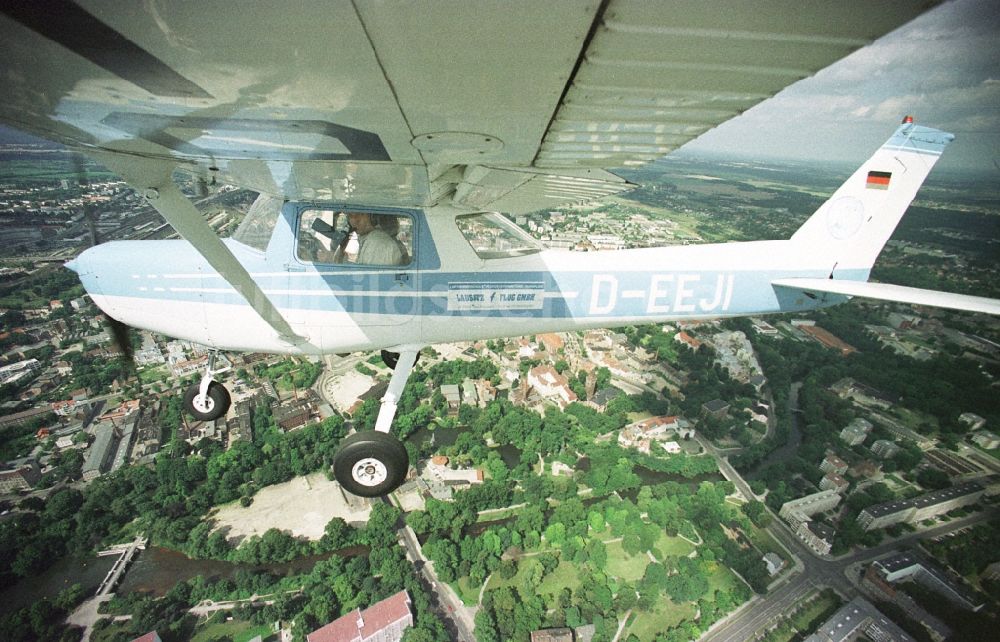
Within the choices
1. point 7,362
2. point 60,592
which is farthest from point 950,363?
point 7,362

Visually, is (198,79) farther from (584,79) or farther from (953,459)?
(953,459)

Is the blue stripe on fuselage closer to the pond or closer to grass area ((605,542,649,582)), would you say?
grass area ((605,542,649,582))

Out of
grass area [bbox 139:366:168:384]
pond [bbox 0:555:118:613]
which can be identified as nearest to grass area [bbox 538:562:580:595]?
pond [bbox 0:555:118:613]

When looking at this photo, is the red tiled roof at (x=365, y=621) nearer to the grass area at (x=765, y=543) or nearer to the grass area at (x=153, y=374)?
the grass area at (x=765, y=543)

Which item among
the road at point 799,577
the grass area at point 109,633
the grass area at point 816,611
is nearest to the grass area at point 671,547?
the road at point 799,577

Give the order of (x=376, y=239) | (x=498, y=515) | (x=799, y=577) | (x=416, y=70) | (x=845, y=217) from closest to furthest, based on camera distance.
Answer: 1. (x=416, y=70)
2. (x=376, y=239)
3. (x=845, y=217)
4. (x=799, y=577)
5. (x=498, y=515)

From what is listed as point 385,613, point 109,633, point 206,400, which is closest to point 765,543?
point 385,613

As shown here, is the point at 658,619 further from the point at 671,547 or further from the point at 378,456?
the point at 378,456
